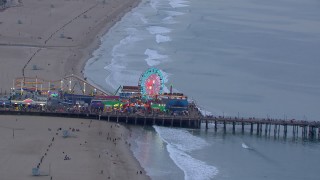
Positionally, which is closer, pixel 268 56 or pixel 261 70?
pixel 261 70

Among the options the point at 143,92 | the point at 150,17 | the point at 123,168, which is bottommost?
the point at 123,168

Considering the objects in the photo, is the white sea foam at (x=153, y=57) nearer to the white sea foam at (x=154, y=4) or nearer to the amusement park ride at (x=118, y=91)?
the amusement park ride at (x=118, y=91)

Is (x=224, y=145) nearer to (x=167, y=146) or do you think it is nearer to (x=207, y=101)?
(x=167, y=146)

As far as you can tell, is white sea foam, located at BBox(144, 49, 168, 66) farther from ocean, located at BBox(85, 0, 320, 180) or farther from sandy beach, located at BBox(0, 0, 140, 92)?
sandy beach, located at BBox(0, 0, 140, 92)

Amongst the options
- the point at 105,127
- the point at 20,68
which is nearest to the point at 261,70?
the point at 20,68

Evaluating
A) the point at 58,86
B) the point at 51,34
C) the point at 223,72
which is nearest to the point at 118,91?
the point at 58,86

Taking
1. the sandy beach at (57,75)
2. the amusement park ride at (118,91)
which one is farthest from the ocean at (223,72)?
the amusement park ride at (118,91)

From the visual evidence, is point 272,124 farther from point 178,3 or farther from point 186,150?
point 178,3
